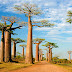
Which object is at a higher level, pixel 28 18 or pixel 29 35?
pixel 28 18

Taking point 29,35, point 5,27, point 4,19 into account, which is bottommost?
point 29,35

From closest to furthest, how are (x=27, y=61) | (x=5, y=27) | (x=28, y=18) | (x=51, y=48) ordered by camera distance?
(x=27, y=61) < (x=28, y=18) < (x=5, y=27) < (x=51, y=48)

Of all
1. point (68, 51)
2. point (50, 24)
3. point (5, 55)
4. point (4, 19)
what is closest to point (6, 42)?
point (5, 55)

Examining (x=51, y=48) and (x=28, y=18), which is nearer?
(x=28, y=18)

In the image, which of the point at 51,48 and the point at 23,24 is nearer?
the point at 23,24

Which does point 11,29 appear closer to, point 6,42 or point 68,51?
point 6,42

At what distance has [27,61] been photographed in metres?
15.3

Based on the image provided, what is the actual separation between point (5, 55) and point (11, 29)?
136 inches

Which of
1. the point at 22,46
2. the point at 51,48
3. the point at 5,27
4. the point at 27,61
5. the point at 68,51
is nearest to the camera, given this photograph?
the point at 27,61

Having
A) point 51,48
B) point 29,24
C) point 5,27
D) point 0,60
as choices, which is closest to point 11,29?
point 5,27

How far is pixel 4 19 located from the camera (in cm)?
1756

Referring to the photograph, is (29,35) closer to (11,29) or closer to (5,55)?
(11,29)

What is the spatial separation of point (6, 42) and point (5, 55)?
166cm

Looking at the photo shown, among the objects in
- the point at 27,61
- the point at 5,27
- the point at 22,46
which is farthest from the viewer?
the point at 22,46
